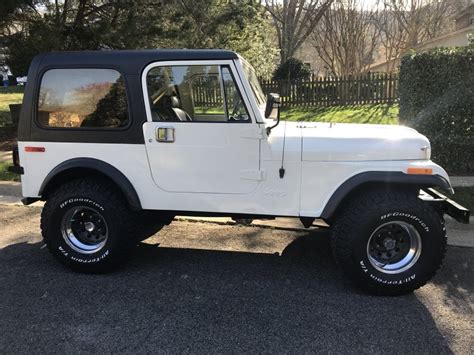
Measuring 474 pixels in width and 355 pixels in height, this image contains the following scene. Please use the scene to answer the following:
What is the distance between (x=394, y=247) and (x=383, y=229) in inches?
7.7

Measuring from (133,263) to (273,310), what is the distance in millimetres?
1568

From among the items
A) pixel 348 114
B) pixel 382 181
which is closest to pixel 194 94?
pixel 382 181

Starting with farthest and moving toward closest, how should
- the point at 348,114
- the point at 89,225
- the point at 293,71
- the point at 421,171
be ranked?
the point at 293,71, the point at 348,114, the point at 89,225, the point at 421,171

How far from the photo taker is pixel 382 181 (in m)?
3.65

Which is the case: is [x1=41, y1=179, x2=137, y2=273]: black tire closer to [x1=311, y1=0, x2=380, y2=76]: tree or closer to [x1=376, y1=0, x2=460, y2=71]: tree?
[x1=311, y1=0, x2=380, y2=76]: tree

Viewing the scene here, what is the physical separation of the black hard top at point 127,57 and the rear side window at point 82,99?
7cm

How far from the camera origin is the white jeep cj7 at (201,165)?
3.69 meters

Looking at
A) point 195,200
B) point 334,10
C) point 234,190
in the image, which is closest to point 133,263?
point 195,200

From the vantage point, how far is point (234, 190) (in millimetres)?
3889

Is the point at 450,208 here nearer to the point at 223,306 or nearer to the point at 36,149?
the point at 223,306

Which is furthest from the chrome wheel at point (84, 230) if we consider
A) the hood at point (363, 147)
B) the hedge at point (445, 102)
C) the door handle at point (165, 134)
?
the hedge at point (445, 102)

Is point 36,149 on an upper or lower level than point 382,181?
upper

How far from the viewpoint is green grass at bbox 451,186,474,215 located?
18.7 ft

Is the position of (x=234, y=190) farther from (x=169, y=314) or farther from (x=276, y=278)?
(x=169, y=314)
